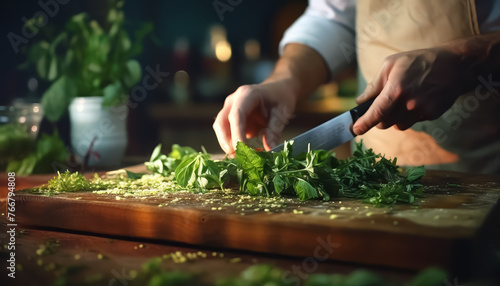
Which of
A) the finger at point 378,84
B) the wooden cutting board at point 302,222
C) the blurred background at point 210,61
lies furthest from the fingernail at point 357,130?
the blurred background at point 210,61

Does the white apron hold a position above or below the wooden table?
above

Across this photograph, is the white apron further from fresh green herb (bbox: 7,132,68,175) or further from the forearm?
fresh green herb (bbox: 7,132,68,175)

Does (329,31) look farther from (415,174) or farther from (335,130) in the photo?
(415,174)

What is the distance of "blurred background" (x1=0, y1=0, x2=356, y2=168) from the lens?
3.57 meters

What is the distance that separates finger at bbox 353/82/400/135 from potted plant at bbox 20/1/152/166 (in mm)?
869

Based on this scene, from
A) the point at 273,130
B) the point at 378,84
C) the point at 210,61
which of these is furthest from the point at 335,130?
the point at 210,61

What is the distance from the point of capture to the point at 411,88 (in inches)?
53.6

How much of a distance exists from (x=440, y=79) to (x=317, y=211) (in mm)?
722

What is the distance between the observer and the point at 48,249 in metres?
0.85

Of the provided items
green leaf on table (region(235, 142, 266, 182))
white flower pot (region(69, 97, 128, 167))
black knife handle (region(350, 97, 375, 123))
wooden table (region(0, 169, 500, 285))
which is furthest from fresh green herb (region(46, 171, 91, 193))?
black knife handle (region(350, 97, 375, 123))

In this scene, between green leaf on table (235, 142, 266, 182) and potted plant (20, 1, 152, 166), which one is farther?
potted plant (20, 1, 152, 166)

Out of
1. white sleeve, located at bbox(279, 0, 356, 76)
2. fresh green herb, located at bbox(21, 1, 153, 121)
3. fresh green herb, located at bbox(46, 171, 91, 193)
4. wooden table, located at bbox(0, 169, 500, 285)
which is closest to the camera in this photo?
wooden table, located at bbox(0, 169, 500, 285)

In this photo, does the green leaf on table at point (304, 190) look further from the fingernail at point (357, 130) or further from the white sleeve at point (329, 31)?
the white sleeve at point (329, 31)

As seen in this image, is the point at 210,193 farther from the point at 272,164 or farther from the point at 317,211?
the point at 317,211
